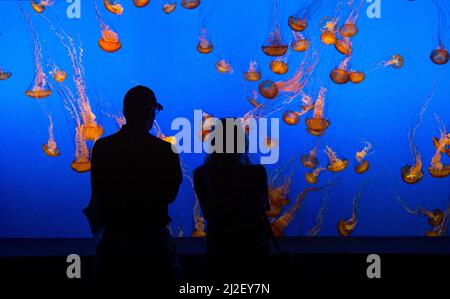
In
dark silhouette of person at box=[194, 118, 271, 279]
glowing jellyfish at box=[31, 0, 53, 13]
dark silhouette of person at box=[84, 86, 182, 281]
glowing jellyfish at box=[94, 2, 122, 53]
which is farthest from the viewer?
glowing jellyfish at box=[94, 2, 122, 53]

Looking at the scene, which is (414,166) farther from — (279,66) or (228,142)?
(228,142)

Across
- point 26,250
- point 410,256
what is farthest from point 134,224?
point 26,250

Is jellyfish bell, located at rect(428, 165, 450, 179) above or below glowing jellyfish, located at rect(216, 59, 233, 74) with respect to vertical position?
below

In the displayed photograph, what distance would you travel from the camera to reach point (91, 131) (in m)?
5.29

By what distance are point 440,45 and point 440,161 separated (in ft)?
3.79

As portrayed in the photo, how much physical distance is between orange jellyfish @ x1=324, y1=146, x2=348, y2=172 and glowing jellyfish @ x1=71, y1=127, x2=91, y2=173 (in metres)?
2.40

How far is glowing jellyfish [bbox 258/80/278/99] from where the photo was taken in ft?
17.1

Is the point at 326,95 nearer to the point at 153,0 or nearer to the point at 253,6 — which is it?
the point at 253,6

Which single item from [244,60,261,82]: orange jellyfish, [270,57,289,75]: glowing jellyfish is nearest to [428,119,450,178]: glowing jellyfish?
[270,57,289,75]: glowing jellyfish

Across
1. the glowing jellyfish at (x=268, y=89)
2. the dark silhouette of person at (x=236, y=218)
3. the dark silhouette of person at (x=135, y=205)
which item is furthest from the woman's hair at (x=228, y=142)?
the glowing jellyfish at (x=268, y=89)

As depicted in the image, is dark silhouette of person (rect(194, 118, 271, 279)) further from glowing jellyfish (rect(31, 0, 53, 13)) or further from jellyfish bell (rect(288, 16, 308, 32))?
glowing jellyfish (rect(31, 0, 53, 13))

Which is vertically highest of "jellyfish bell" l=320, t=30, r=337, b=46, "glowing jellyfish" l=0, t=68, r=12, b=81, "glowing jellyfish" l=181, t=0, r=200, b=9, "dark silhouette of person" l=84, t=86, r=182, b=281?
"glowing jellyfish" l=181, t=0, r=200, b=9

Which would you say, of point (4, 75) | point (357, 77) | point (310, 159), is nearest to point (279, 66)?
point (357, 77)

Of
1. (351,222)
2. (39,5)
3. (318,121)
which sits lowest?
(351,222)
